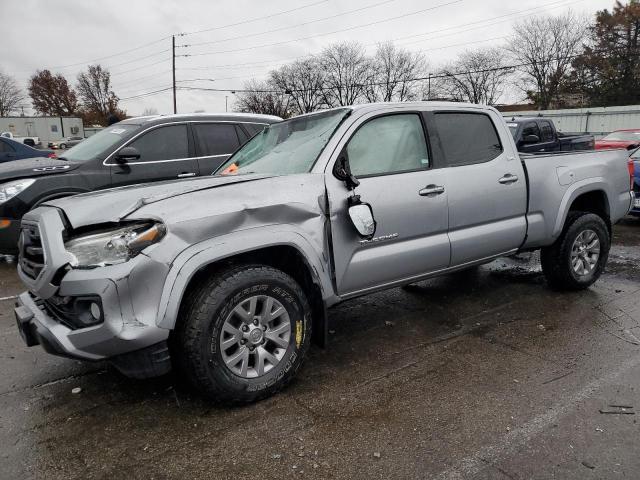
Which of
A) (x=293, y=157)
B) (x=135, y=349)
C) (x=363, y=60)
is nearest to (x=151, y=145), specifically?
(x=293, y=157)

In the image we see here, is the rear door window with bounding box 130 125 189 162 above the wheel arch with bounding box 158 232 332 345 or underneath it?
above

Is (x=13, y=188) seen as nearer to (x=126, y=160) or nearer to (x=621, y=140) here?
(x=126, y=160)

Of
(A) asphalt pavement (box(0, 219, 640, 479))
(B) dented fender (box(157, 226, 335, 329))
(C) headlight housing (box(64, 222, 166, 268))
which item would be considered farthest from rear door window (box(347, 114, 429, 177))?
(C) headlight housing (box(64, 222, 166, 268))

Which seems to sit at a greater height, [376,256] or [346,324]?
[376,256]

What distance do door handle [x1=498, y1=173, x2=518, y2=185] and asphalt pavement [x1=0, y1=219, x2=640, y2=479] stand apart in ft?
3.98

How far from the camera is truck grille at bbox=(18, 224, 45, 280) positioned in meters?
2.92

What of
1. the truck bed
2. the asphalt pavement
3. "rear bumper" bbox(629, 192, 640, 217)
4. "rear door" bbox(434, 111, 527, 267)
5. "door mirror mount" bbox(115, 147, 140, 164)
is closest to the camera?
the asphalt pavement

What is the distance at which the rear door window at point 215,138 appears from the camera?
6805mm

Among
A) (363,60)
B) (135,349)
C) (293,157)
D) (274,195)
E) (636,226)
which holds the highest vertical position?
(363,60)

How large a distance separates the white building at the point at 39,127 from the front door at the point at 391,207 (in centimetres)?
5744

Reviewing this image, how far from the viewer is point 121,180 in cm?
626

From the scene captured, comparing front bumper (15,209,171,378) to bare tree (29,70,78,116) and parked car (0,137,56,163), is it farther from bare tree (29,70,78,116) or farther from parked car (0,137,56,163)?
bare tree (29,70,78,116)

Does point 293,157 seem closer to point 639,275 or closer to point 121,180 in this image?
point 121,180

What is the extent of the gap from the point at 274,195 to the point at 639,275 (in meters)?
4.92
